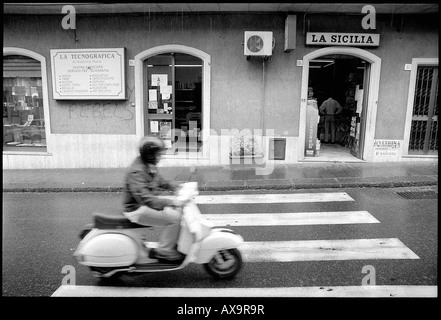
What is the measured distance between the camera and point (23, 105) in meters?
10.3

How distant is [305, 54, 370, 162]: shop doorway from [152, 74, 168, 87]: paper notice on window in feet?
14.8

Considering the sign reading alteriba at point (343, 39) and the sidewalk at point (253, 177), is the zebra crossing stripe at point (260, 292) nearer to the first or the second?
the sidewalk at point (253, 177)

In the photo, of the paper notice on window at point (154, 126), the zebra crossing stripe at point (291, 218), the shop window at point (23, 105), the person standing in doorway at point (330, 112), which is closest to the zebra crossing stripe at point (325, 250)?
the zebra crossing stripe at point (291, 218)

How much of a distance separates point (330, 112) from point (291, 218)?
26.0 feet

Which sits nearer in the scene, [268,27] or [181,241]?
[181,241]

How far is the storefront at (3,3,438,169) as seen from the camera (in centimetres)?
925

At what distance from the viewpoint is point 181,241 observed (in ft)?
11.7

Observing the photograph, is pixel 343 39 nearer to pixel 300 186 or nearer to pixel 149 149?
pixel 300 186

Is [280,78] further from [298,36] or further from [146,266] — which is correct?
[146,266]

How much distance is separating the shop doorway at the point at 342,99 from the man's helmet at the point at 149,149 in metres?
7.53

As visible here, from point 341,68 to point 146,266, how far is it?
1266 centimetres

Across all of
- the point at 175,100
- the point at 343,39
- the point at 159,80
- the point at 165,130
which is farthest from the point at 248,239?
the point at 343,39
